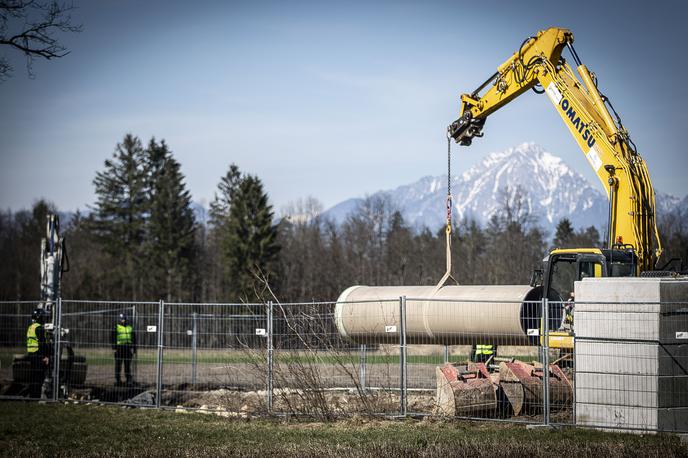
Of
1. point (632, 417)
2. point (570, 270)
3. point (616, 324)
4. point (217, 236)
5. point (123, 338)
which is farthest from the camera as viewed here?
point (217, 236)

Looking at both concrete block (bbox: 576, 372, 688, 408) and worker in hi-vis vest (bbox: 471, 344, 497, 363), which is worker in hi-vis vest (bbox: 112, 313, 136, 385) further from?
concrete block (bbox: 576, 372, 688, 408)

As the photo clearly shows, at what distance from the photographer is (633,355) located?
11844mm

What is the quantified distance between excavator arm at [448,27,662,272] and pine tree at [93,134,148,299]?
46.8m

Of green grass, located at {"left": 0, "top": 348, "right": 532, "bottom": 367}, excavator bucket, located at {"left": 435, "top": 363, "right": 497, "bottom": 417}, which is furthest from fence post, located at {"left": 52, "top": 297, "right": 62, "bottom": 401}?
excavator bucket, located at {"left": 435, "top": 363, "right": 497, "bottom": 417}

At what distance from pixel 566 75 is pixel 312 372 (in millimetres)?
8140

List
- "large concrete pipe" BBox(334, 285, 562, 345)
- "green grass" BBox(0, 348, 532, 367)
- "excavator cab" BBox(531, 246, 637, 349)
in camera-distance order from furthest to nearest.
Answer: "excavator cab" BBox(531, 246, 637, 349) → "large concrete pipe" BBox(334, 285, 562, 345) → "green grass" BBox(0, 348, 532, 367)

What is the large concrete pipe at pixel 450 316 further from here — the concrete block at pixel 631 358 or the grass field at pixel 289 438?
the grass field at pixel 289 438

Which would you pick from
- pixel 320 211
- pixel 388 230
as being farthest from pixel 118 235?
pixel 320 211

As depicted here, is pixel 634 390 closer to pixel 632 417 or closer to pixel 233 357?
pixel 632 417

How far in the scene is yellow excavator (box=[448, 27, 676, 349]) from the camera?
15.1m

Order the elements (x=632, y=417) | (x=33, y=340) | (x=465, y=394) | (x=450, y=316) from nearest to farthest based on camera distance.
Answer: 1. (x=632, y=417)
2. (x=465, y=394)
3. (x=450, y=316)
4. (x=33, y=340)

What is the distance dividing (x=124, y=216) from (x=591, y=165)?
54.5m

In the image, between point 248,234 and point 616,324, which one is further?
point 248,234

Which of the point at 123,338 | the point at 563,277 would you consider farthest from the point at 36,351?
the point at 563,277
